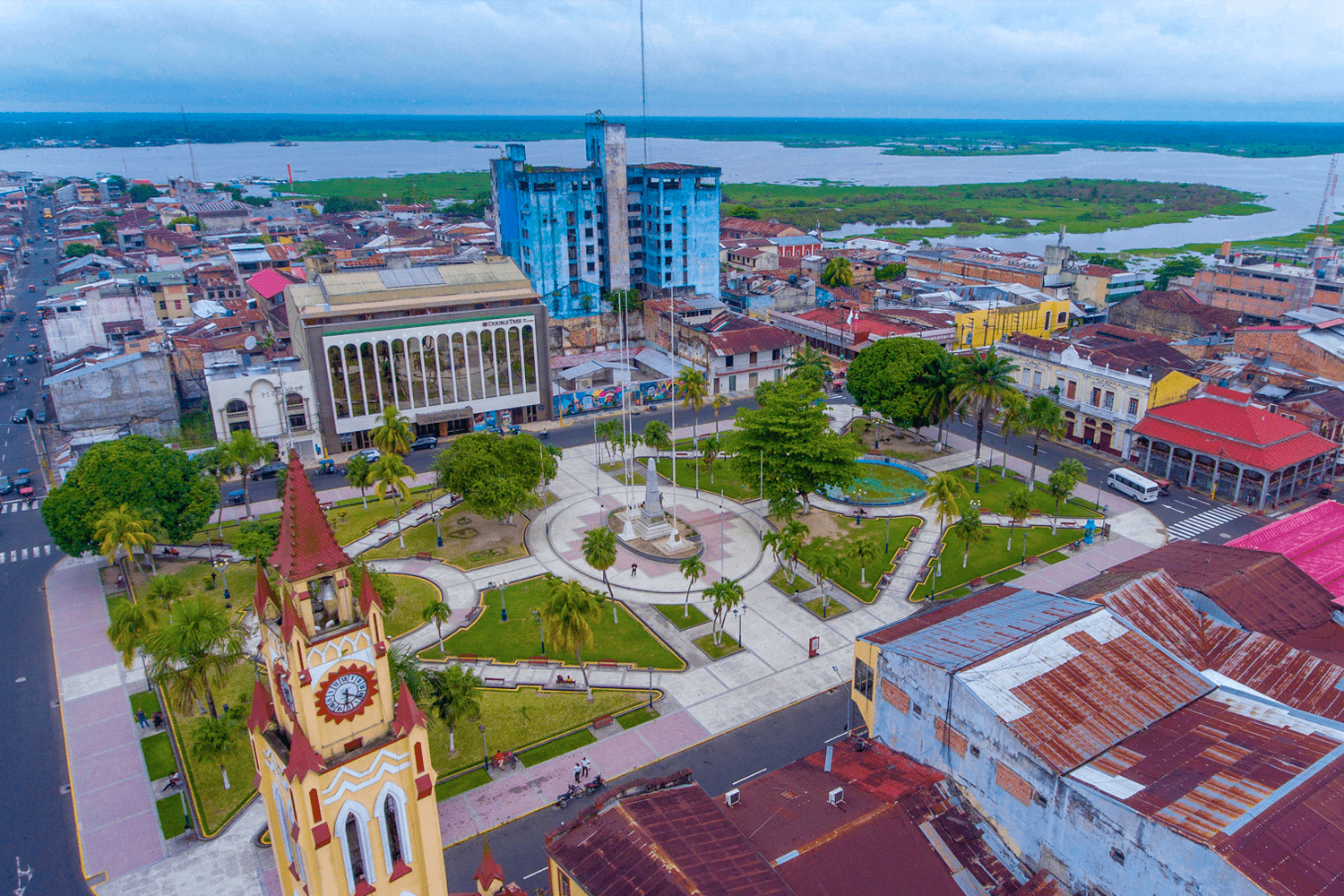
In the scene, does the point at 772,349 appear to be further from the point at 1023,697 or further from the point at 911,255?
the point at 1023,697

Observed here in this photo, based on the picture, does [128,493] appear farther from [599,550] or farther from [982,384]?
[982,384]

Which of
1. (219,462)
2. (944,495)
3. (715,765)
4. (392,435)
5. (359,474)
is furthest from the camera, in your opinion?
(392,435)

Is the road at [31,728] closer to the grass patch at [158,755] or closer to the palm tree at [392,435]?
the grass patch at [158,755]

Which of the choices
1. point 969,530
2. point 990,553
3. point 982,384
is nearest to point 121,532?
point 969,530

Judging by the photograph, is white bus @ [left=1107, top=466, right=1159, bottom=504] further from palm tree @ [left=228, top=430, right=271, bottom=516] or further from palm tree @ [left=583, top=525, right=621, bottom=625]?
palm tree @ [left=228, top=430, right=271, bottom=516]

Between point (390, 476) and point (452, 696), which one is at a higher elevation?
point (390, 476)

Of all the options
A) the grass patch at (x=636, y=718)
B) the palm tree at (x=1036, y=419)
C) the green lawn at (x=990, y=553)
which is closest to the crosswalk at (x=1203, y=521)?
the green lawn at (x=990, y=553)
